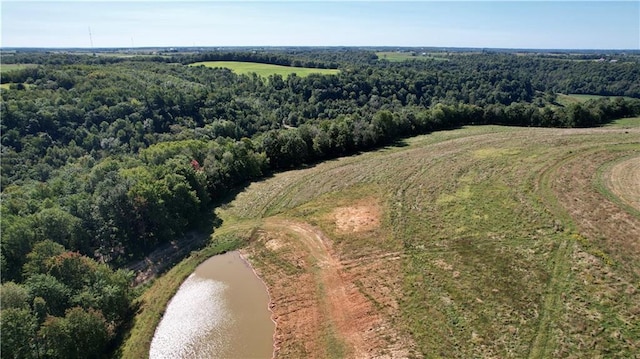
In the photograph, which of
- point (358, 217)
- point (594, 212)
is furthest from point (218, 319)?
point (594, 212)

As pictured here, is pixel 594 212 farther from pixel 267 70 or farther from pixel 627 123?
pixel 267 70

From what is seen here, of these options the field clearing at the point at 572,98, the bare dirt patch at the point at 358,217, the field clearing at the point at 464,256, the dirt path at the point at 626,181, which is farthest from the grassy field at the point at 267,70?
the dirt path at the point at 626,181

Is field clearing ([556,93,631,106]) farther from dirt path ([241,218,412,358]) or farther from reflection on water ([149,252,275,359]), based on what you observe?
reflection on water ([149,252,275,359])

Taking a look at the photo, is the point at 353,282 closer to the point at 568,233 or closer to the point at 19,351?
the point at 568,233

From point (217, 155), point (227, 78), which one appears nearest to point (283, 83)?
point (227, 78)

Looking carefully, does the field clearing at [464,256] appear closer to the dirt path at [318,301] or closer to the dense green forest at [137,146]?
the dirt path at [318,301]

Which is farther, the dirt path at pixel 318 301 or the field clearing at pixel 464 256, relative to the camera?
the dirt path at pixel 318 301
